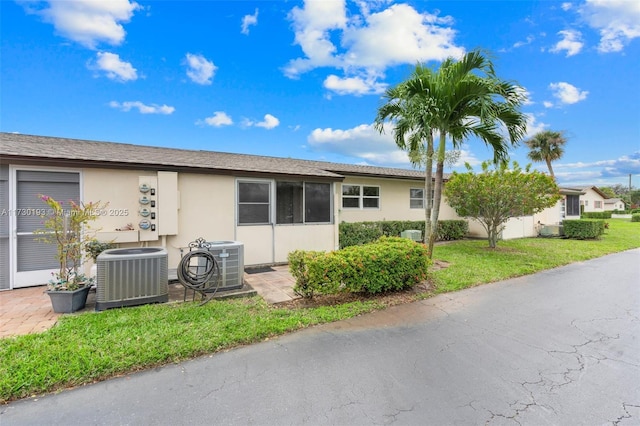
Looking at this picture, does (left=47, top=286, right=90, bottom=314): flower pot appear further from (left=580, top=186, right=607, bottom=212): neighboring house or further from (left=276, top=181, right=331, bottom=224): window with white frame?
(left=580, top=186, right=607, bottom=212): neighboring house

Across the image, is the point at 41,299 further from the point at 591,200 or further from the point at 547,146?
the point at 591,200

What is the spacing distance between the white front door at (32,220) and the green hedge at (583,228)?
68.5ft

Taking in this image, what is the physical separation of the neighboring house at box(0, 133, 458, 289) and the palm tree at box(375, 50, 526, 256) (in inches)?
115

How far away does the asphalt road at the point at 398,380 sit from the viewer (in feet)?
7.43

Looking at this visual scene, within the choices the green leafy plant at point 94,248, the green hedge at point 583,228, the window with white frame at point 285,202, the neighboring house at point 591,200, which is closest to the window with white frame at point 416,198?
the window with white frame at point 285,202

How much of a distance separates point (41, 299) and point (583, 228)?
69.1 ft

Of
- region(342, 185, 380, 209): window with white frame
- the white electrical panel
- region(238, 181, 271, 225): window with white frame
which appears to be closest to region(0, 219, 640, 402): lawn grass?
the white electrical panel

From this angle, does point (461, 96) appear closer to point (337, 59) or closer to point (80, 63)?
point (337, 59)

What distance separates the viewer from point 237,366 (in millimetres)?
2979

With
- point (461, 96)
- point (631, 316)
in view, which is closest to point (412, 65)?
point (461, 96)

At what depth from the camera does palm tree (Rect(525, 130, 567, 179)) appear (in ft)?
91.7

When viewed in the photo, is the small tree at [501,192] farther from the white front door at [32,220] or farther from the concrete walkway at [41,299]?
the white front door at [32,220]

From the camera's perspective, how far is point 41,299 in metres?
4.85

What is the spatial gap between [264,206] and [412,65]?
5439 millimetres
